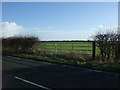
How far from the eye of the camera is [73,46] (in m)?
22.2

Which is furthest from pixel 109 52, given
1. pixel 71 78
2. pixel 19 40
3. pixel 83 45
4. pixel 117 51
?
pixel 19 40

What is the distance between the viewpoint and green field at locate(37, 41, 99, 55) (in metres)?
19.2

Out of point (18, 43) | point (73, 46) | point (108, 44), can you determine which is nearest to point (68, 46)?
point (73, 46)

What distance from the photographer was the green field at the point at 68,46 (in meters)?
19.2

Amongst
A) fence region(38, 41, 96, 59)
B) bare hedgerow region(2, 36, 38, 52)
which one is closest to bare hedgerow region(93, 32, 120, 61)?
fence region(38, 41, 96, 59)

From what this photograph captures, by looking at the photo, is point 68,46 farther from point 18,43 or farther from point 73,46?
point 18,43

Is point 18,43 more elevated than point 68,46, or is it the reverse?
point 18,43

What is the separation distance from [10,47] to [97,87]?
21963 millimetres

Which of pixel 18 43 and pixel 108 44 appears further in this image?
pixel 18 43

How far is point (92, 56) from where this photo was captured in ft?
54.9

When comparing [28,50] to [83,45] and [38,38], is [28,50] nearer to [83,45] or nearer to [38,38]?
[38,38]

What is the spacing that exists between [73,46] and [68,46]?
1741mm

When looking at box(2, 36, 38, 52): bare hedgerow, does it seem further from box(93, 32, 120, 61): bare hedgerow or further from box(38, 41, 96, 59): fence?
box(93, 32, 120, 61): bare hedgerow

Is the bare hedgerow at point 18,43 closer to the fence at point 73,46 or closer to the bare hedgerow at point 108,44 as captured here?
the fence at point 73,46
